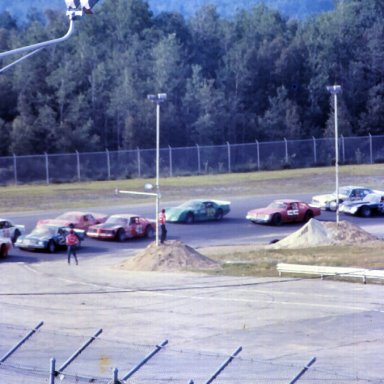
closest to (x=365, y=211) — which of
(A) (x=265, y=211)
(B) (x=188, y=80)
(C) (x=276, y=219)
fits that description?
(C) (x=276, y=219)

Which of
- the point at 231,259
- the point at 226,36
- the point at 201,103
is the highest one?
the point at 226,36

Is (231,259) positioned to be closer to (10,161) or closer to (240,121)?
(10,161)

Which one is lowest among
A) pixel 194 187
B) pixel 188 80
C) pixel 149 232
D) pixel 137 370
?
pixel 149 232

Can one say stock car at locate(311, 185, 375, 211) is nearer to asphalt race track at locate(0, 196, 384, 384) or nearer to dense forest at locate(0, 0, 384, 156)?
asphalt race track at locate(0, 196, 384, 384)

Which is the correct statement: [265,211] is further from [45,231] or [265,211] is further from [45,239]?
[45,239]

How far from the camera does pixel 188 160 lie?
75312 millimetres

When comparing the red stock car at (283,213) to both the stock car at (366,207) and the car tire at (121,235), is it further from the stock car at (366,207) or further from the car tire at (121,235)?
the car tire at (121,235)

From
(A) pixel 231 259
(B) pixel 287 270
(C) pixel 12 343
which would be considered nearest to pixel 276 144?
(A) pixel 231 259

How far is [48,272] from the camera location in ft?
114

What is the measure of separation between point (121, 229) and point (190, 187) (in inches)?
858

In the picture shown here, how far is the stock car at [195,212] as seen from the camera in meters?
50.7

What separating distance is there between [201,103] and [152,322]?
64243 millimetres

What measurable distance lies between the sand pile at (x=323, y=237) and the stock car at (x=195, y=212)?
8560 millimetres

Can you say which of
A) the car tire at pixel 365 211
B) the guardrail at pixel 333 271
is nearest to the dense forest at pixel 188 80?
the car tire at pixel 365 211
